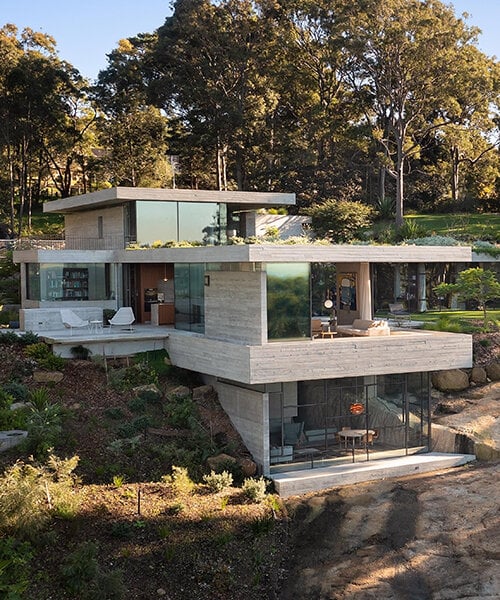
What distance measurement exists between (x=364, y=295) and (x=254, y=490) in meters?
7.20

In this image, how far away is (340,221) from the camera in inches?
1529

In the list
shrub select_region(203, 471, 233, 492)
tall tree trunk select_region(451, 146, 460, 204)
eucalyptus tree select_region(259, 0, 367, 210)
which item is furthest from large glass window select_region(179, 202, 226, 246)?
tall tree trunk select_region(451, 146, 460, 204)

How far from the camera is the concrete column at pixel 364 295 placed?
20828 millimetres

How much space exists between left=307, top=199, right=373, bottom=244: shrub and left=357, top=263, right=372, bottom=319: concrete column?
17827 mm

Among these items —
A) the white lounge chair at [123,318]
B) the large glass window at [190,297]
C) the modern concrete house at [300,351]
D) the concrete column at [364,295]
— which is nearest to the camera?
the modern concrete house at [300,351]

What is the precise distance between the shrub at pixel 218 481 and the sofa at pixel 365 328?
5.33m

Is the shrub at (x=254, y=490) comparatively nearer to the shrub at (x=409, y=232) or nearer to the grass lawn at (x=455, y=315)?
the grass lawn at (x=455, y=315)

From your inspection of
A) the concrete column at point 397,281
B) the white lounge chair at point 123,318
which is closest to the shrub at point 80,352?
the white lounge chair at point 123,318

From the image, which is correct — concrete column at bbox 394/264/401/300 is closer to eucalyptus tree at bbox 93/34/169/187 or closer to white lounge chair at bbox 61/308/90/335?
white lounge chair at bbox 61/308/90/335

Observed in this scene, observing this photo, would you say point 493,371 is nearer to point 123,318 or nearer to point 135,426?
point 123,318

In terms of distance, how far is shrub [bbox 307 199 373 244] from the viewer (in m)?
38.7

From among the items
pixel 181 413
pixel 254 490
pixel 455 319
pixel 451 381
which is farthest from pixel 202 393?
pixel 455 319

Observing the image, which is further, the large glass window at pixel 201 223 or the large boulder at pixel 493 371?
the large glass window at pixel 201 223

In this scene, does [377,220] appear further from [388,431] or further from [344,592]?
[344,592]
